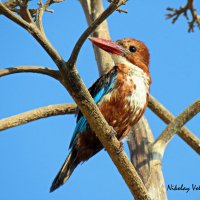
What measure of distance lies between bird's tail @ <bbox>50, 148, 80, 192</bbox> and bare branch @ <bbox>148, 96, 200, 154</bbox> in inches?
45.8

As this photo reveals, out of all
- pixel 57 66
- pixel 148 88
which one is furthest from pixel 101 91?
pixel 57 66

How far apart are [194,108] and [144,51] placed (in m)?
0.85

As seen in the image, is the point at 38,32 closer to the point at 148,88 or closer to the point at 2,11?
the point at 2,11

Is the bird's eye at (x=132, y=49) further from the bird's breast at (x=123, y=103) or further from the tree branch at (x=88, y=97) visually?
the tree branch at (x=88, y=97)

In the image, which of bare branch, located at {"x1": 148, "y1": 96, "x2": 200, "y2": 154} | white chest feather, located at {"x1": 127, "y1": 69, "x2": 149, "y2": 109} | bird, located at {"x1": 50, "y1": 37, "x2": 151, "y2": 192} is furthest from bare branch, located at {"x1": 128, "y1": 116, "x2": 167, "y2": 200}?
white chest feather, located at {"x1": 127, "y1": 69, "x2": 149, "y2": 109}

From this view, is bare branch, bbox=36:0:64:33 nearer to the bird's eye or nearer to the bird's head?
the bird's head

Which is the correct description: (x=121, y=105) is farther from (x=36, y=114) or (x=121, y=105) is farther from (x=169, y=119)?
(x=169, y=119)

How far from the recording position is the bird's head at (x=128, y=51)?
15.5 feet

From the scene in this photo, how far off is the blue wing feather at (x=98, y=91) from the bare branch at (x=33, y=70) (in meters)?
1.05

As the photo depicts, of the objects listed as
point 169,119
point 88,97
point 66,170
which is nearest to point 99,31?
point 169,119

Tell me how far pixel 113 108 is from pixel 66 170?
0.72 metres

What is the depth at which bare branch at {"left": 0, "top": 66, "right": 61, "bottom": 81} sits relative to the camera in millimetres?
3242

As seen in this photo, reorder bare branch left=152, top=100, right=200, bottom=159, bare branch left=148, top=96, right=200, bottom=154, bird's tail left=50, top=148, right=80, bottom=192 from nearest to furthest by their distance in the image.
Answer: bird's tail left=50, top=148, right=80, bottom=192, bare branch left=152, top=100, right=200, bottom=159, bare branch left=148, top=96, right=200, bottom=154

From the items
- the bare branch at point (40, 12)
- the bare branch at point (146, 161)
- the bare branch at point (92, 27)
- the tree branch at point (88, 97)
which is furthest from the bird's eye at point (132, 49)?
the bare branch at point (92, 27)
